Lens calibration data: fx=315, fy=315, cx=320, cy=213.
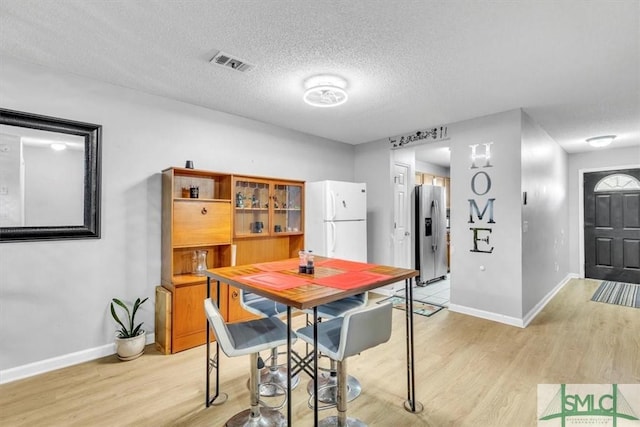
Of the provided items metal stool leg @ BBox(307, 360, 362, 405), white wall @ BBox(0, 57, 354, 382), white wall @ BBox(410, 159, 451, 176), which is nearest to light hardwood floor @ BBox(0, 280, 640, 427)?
metal stool leg @ BBox(307, 360, 362, 405)

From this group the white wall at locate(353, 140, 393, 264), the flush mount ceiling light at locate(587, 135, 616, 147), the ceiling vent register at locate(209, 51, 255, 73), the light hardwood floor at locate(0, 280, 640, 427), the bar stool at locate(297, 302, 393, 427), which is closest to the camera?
the bar stool at locate(297, 302, 393, 427)

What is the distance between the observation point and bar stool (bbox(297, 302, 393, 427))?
Result: 1.56 metres

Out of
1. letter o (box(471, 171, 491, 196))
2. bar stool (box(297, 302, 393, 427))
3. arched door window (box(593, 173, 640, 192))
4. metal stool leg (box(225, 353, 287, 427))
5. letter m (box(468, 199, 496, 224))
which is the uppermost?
arched door window (box(593, 173, 640, 192))

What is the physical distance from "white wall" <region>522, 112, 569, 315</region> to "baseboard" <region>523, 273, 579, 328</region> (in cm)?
5

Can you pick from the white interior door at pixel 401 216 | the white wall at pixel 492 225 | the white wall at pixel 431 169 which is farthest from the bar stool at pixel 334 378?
the white wall at pixel 431 169

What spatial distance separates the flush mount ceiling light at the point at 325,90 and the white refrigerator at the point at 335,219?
140 cm

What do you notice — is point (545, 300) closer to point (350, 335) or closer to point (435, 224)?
point (435, 224)

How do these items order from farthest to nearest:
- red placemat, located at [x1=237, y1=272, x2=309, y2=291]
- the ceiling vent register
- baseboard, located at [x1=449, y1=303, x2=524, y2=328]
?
baseboard, located at [x1=449, y1=303, x2=524, y2=328], the ceiling vent register, red placemat, located at [x1=237, y1=272, x2=309, y2=291]

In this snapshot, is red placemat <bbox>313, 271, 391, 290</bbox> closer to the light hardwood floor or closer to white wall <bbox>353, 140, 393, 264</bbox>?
the light hardwood floor

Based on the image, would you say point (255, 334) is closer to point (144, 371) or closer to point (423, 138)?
point (144, 371)

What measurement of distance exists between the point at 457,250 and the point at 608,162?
4.07 meters

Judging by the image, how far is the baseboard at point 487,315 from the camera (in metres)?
3.61

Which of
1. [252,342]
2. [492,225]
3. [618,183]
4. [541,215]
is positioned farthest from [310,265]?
[618,183]

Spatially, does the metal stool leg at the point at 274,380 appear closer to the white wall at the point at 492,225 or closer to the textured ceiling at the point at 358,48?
the textured ceiling at the point at 358,48
